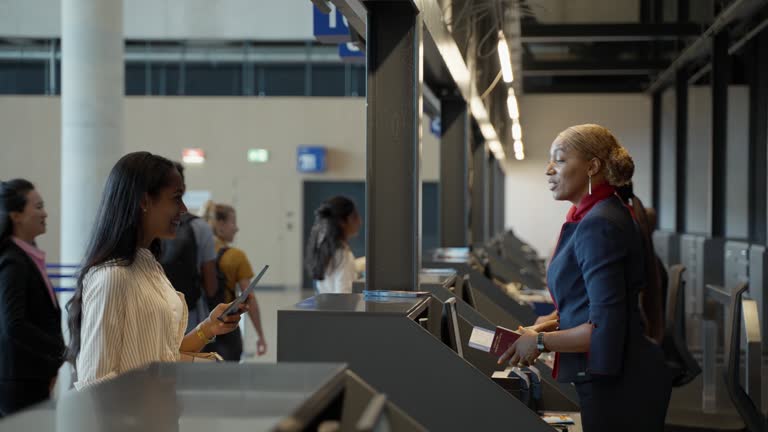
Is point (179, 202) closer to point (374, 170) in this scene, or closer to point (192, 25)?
point (374, 170)

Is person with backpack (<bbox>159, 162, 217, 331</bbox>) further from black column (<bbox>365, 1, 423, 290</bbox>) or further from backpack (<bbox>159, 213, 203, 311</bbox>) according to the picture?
black column (<bbox>365, 1, 423, 290</bbox>)

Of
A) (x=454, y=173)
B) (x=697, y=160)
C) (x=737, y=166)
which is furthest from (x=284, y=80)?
(x=454, y=173)

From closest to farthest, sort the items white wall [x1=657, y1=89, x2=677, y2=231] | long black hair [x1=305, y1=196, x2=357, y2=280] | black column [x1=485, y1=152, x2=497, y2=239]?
1. long black hair [x1=305, y1=196, x2=357, y2=280]
2. black column [x1=485, y1=152, x2=497, y2=239]
3. white wall [x1=657, y1=89, x2=677, y2=231]

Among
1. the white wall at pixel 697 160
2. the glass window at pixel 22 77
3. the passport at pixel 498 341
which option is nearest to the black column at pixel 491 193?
the white wall at pixel 697 160

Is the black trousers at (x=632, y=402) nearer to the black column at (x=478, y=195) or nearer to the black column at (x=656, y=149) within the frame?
the black column at (x=478, y=195)

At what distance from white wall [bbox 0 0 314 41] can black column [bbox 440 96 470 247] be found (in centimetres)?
542

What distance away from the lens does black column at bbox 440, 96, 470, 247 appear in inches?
259

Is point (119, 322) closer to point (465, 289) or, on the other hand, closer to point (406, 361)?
point (406, 361)

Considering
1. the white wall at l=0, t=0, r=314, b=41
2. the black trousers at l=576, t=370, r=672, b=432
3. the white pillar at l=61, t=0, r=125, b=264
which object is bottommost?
the black trousers at l=576, t=370, r=672, b=432

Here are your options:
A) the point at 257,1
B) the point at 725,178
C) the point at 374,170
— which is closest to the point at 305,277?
the point at 257,1

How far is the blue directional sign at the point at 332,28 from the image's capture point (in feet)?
17.5

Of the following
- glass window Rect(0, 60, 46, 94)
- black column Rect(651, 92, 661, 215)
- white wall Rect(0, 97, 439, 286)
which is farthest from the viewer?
glass window Rect(0, 60, 46, 94)

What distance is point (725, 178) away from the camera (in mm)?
10266

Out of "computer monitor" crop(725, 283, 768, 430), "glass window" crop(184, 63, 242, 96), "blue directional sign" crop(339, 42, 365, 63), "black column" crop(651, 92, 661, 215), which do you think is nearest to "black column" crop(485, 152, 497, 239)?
"black column" crop(651, 92, 661, 215)
